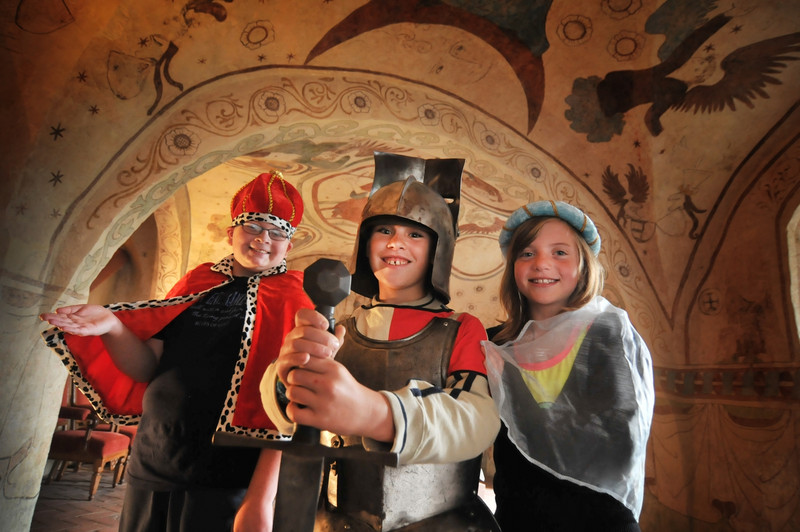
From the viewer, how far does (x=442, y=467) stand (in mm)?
1398

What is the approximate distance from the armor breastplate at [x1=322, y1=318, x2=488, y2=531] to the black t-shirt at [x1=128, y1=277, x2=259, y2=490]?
480mm

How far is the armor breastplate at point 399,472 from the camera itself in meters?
1.33

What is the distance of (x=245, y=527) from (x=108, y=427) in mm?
7569

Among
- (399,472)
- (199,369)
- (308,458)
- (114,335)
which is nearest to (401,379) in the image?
(399,472)

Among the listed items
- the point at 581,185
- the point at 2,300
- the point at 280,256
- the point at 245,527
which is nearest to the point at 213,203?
the point at 2,300

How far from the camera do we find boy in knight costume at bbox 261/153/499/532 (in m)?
0.90

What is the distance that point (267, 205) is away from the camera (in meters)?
2.03

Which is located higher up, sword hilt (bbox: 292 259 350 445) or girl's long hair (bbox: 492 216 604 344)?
girl's long hair (bbox: 492 216 604 344)

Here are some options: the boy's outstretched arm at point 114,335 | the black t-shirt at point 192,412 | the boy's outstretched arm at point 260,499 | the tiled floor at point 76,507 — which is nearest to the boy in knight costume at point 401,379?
the boy's outstretched arm at point 260,499

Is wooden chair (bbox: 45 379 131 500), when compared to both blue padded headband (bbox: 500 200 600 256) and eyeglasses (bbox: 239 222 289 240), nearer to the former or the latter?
eyeglasses (bbox: 239 222 289 240)

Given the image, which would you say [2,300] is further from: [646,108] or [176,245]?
[646,108]

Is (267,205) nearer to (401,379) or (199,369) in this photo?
(199,369)

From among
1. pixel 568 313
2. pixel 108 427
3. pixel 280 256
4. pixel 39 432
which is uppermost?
pixel 280 256

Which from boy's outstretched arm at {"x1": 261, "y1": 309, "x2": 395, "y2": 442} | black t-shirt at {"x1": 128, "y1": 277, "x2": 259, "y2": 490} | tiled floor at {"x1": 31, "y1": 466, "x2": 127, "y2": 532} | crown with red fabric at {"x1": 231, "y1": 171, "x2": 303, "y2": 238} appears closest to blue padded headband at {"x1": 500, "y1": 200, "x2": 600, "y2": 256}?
crown with red fabric at {"x1": 231, "y1": 171, "x2": 303, "y2": 238}
